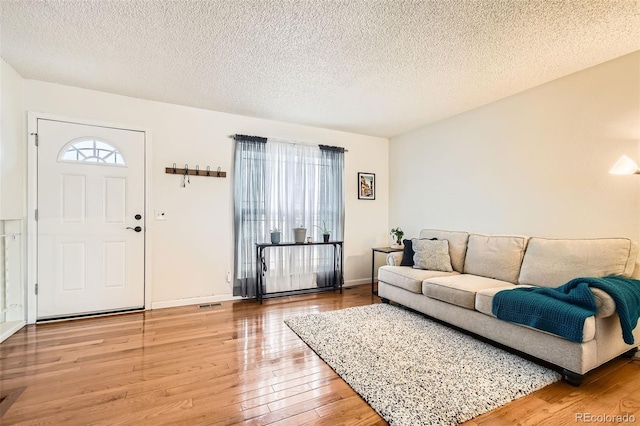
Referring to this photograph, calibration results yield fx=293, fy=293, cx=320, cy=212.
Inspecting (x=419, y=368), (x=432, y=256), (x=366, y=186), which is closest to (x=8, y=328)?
(x=419, y=368)

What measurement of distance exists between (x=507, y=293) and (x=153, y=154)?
392cm

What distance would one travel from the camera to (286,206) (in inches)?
167

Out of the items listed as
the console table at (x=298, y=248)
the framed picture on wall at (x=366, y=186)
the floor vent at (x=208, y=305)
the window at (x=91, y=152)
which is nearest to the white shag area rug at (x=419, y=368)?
the console table at (x=298, y=248)

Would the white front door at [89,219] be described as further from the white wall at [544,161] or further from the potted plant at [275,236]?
the white wall at [544,161]

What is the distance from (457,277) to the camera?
3070 mm

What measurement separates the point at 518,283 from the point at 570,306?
3.12ft

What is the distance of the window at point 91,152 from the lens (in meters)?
3.14

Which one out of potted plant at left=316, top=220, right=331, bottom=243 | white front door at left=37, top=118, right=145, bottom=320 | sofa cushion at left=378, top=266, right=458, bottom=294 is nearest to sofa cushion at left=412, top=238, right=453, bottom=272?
sofa cushion at left=378, top=266, right=458, bottom=294

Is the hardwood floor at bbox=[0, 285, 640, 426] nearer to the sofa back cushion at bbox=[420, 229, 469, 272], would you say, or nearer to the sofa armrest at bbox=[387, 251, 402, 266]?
the sofa back cushion at bbox=[420, 229, 469, 272]

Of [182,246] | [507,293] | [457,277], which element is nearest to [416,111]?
[457,277]

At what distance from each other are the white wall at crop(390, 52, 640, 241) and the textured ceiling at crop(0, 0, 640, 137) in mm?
213

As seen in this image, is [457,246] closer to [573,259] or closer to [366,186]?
[573,259]

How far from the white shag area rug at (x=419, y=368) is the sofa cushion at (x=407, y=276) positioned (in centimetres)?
36

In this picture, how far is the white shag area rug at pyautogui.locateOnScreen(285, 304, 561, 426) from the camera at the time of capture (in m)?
1.69
